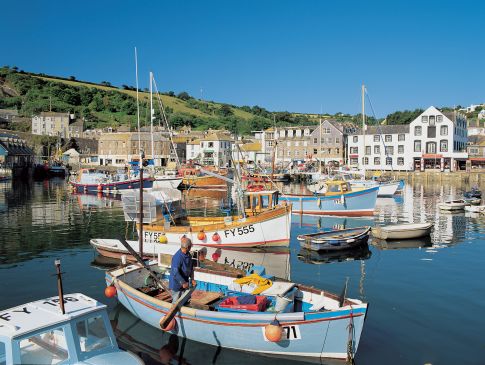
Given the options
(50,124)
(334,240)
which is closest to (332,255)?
(334,240)

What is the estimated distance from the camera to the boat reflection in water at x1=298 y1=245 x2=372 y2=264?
26.2 metres

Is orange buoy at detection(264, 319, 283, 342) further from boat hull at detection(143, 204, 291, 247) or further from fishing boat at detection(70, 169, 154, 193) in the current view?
fishing boat at detection(70, 169, 154, 193)

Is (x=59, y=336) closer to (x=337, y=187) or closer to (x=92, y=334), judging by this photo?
(x=92, y=334)

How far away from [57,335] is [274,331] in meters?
5.53

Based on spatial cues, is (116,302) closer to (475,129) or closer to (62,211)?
(62,211)

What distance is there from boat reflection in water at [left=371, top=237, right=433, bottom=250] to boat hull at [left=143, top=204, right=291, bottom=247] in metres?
6.78

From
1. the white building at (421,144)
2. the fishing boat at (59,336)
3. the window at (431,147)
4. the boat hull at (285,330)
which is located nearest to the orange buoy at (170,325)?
the boat hull at (285,330)

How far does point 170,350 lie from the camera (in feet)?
46.7

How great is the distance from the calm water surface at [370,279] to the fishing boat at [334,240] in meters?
0.70

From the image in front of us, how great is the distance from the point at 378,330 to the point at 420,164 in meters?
95.2

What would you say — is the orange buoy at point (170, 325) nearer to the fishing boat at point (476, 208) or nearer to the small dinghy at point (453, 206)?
the fishing boat at point (476, 208)

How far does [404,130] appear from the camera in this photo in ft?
341

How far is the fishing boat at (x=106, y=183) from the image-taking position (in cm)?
7162

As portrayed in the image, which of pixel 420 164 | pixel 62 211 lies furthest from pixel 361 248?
pixel 420 164
